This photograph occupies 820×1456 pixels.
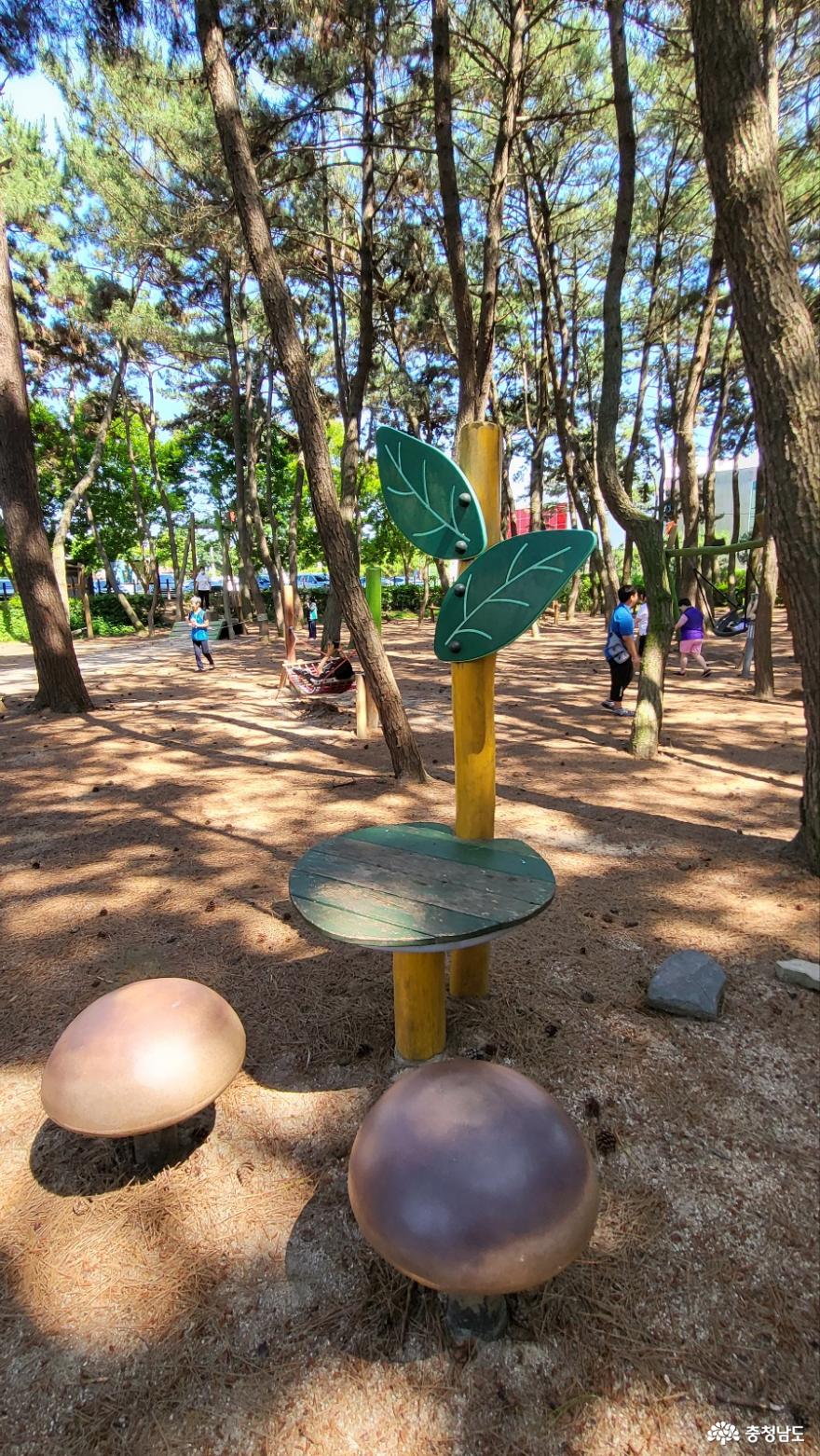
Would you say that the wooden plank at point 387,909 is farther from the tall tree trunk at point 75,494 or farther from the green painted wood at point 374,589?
the tall tree trunk at point 75,494

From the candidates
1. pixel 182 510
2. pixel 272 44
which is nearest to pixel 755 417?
pixel 272 44

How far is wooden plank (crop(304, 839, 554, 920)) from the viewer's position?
2.08 metres

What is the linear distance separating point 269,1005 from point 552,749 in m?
4.57

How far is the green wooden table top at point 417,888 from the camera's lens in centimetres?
188

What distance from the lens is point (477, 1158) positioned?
1.38 metres

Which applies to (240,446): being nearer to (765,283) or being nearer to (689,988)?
(765,283)

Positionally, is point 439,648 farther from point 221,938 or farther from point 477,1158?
point 221,938

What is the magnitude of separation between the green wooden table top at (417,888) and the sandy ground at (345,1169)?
729 millimetres

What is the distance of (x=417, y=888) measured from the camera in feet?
7.11

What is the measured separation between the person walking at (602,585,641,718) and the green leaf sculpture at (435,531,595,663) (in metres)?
5.63

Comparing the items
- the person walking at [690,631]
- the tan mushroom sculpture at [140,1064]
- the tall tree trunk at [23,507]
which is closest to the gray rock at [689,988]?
the tan mushroom sculpture at [140,1064]

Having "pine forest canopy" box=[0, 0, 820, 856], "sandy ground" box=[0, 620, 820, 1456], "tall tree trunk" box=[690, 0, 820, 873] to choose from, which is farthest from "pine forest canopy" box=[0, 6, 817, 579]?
"sandy ground" box=[0, 620, 820, 1456]

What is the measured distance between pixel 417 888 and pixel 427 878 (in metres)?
0.09

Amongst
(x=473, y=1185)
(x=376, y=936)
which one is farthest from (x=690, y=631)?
(x=473, y=1185)
